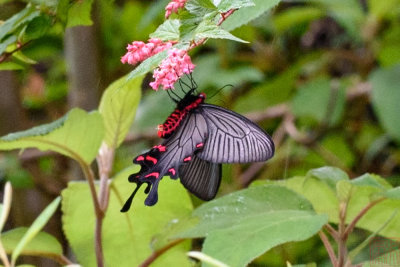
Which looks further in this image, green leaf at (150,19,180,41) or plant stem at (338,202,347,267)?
plant stem at (338,202,347,267)

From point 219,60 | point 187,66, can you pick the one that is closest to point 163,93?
point 219,60

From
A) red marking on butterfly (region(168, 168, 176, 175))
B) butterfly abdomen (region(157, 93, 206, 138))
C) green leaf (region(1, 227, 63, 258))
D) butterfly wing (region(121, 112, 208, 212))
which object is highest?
butterfly abdomen (region(157, 93, 206, 138))

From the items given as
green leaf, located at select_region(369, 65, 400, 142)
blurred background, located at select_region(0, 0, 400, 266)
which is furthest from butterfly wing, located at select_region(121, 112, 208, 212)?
green leaf, located at select_region(369, 65, 400, 142)

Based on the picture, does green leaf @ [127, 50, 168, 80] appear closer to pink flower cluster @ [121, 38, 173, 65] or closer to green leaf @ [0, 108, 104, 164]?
pink flower cluster @ [121, 38, 173, 65]

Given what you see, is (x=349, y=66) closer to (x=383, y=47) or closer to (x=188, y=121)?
(x=383, y=47)

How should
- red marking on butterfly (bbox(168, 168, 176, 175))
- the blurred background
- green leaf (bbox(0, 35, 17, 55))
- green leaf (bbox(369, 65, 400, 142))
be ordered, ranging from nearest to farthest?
red marking on butterfly (bbox(168, 168, 176, 175)) → green leaf (bbox(0, 35, 17, 55)) → the blurred background → green leaf (bbox(369, 65, 400, 142))

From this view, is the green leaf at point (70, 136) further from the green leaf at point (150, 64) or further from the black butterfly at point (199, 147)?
the green leaf at point (150, 64)

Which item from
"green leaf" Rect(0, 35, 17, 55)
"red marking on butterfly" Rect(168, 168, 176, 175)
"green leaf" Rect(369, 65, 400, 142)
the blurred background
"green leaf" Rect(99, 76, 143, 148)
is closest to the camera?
"red marking on butterfly" Rect(168, 168, 176, 175)
